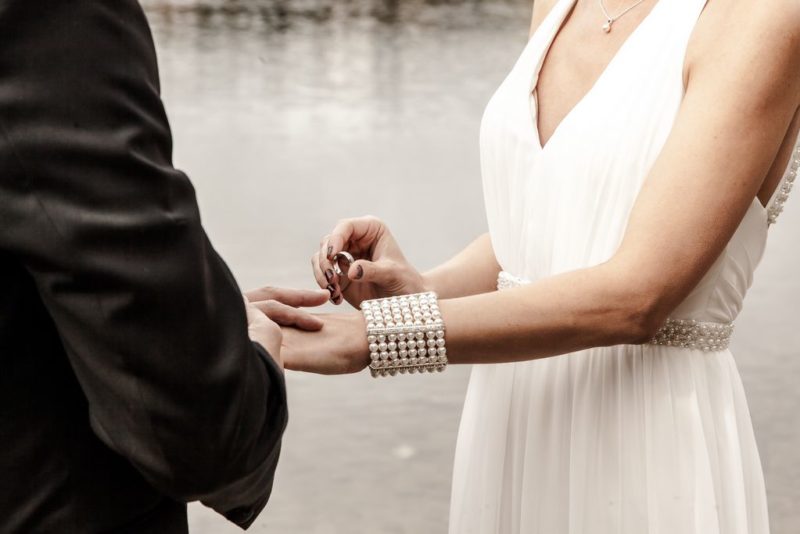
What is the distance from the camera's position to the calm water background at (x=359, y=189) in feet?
15.3

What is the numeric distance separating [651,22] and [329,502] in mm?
2900

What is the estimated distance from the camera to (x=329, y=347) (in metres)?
1.77

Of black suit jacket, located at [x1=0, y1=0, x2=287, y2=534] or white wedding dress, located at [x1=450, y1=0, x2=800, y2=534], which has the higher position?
black suit jacket, located at [x1=0, y1=0, x2=287, y2=534]

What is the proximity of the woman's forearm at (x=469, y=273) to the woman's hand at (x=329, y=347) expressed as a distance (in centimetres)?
53

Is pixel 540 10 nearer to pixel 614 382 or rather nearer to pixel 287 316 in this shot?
pixel 614 382

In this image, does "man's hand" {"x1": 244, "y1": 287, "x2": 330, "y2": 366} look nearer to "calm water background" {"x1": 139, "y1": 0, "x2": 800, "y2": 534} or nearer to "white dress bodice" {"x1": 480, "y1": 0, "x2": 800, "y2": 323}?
"white dress bodice" {"x1": 480, "y1": 0, "x2": 800, "y2": 323}

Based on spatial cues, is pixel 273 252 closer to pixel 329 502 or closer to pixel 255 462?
pixel 329 502

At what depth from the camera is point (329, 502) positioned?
4.46 m

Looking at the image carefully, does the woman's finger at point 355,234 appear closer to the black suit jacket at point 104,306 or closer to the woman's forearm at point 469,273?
the woman's forearm at point 469,273

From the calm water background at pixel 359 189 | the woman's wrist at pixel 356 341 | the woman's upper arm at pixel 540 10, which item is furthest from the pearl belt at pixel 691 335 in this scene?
the calm water background at pixel 359 189

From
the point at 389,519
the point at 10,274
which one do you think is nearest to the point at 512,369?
the point at 10,274

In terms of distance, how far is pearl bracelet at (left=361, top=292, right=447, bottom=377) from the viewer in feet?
5.90

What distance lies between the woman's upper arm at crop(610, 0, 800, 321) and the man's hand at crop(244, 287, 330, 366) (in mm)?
526

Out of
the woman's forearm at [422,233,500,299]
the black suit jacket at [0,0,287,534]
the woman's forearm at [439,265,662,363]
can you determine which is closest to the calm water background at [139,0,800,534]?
the woman's forearm at [422,233,500,299]
